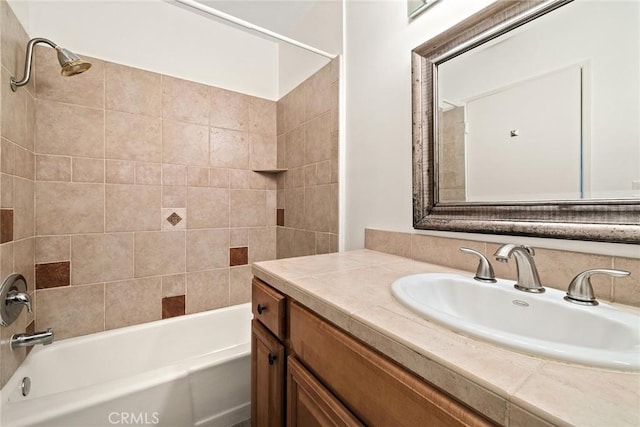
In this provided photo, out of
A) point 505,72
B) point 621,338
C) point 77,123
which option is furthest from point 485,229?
point 77,123

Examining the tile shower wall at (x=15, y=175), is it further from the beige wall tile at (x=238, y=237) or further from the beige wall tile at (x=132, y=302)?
the beige wall tile at (x=238, y=237)

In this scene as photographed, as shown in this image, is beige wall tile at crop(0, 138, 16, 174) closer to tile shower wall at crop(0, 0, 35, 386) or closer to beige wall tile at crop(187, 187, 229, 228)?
tile shower wall at crop(0, 0, 35, 386)

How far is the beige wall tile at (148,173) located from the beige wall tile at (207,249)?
1.24 ft

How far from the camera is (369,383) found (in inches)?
19.7

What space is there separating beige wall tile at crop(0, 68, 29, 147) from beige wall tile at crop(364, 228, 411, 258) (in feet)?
4.96

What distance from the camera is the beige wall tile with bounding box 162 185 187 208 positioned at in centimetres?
168

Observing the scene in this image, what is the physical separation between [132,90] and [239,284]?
1.41 meters

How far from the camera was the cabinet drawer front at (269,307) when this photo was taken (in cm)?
80

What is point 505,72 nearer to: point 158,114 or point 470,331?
point 470,331

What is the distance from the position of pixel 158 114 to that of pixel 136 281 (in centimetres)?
103

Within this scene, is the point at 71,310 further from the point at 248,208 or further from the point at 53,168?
the point at 248,208

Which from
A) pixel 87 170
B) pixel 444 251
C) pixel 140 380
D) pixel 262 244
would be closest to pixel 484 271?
pixel 444 251

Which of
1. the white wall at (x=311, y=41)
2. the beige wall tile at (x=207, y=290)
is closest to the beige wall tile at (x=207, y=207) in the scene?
the beige wall tile at (x=207, y=290)

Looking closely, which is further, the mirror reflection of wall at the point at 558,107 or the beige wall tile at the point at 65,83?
the beige wall tile at the point at 65,83
